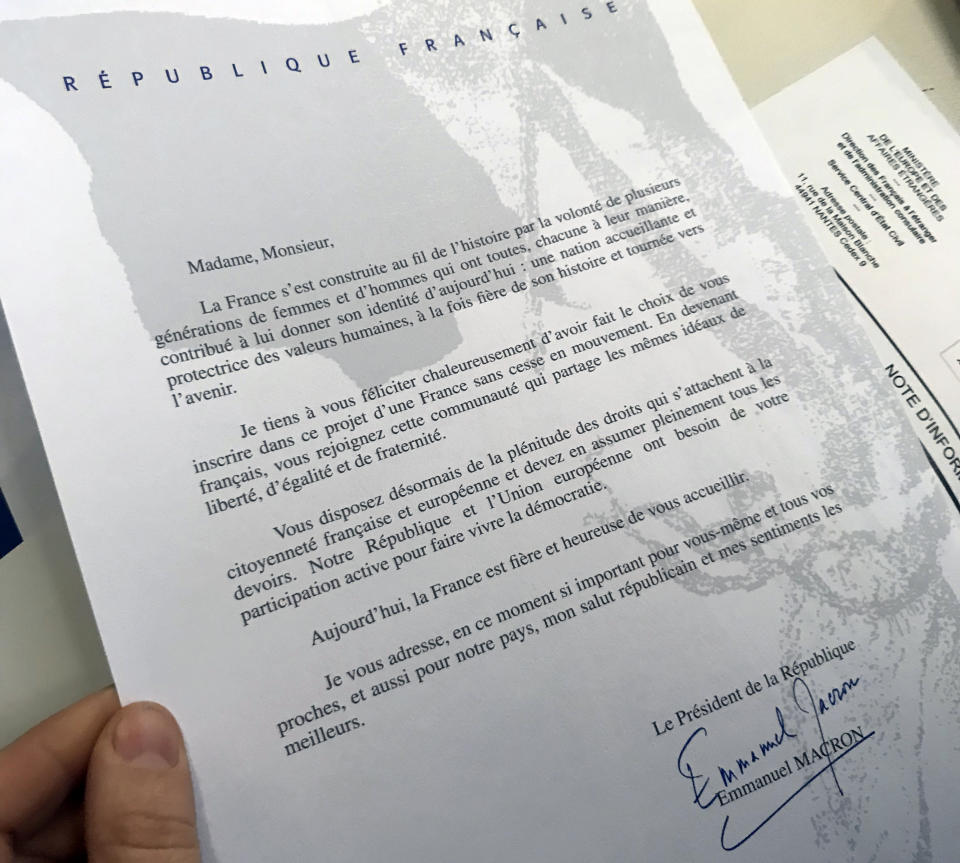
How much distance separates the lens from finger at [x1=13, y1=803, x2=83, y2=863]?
34 centimetres

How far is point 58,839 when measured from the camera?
0.34 m

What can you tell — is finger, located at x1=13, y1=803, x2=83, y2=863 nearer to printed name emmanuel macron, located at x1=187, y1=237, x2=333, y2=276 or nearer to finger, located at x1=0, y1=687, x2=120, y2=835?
finger, located at x1=0, y1=687, x2=120, y2=835

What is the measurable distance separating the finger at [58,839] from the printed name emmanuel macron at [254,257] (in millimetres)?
272

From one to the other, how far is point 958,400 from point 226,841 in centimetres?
44

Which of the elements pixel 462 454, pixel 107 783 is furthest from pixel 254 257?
pixel 107 783

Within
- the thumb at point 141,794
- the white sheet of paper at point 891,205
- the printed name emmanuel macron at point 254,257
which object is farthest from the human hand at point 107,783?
the white sheet of paper at point 891,205

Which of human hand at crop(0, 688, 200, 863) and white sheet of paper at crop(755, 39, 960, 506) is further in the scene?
white sheet of paper at crop(755, 39, 960, 506)

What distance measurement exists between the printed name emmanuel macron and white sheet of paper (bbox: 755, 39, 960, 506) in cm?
29

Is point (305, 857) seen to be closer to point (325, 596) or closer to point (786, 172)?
point (325, 596)
